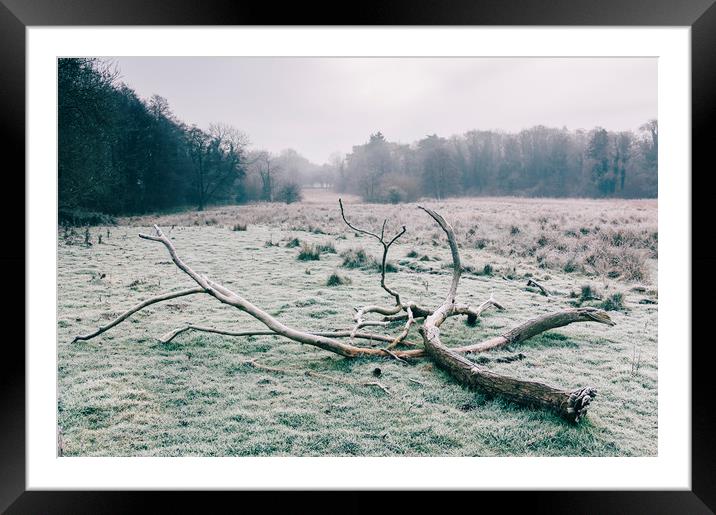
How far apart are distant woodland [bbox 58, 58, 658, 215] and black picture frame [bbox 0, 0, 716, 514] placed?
3.03ft

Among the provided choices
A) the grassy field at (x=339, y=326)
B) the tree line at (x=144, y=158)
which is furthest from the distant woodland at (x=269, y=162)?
the grassy field at (x=339, y=326)

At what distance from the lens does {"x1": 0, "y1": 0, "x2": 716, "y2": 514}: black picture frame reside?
2082 mm

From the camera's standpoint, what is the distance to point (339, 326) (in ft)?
10.0

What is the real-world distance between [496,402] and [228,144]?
248 centimetres

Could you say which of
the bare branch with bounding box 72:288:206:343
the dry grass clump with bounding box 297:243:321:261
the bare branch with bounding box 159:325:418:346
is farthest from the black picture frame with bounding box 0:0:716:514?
the dry grass clump with bounding box 297:243:321:261

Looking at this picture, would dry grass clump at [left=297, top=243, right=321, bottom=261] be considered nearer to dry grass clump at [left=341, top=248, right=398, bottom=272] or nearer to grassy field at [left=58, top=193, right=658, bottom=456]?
grassy field at [left=58, top=193, right=658, bottom=456]

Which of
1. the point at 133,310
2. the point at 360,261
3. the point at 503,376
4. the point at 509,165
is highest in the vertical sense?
the point at 509,165

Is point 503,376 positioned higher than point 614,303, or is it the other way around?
point 614,303

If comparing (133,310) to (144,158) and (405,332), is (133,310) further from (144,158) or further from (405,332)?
(405,332)

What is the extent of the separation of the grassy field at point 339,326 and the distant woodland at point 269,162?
134 millimetres
